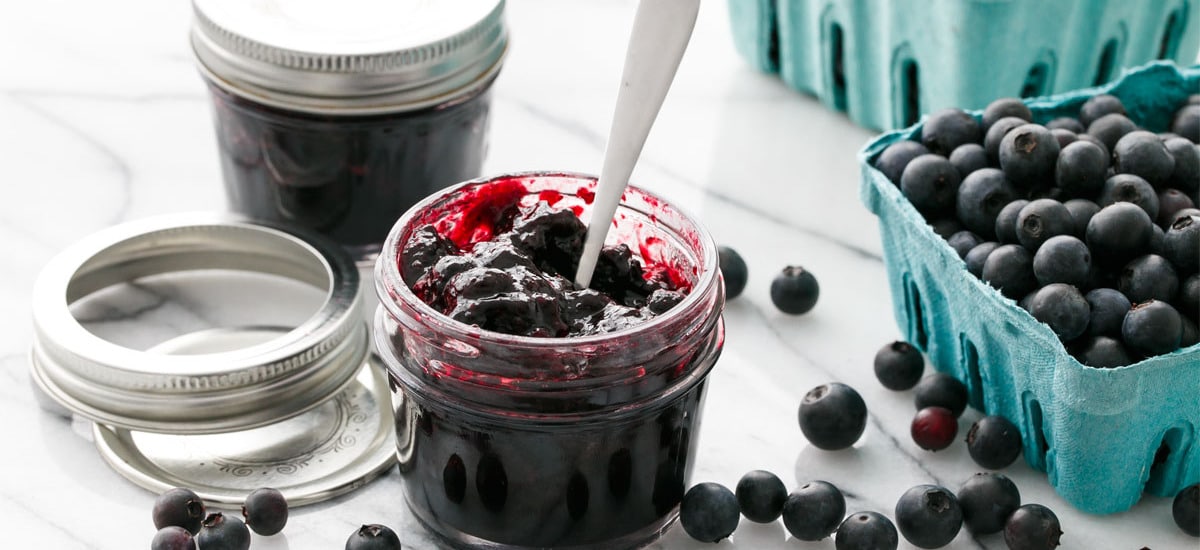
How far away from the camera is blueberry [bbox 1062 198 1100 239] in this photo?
4.55 feet

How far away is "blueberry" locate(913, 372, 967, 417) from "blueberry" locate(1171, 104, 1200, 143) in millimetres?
378

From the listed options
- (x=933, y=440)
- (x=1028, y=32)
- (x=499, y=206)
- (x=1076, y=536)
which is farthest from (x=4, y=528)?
(x=1028, y=32)

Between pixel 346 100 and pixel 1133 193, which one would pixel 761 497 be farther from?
pixel 346 100

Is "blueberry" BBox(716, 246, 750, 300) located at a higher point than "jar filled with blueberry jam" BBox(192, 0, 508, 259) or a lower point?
lower

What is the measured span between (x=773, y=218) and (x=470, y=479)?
70 cm

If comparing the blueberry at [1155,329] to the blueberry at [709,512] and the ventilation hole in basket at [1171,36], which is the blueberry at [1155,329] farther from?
the ventilation hole in basket at [1171,36]

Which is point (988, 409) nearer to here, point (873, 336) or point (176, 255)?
A: point (873, 336)

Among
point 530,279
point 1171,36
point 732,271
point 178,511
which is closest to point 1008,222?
point 732,271

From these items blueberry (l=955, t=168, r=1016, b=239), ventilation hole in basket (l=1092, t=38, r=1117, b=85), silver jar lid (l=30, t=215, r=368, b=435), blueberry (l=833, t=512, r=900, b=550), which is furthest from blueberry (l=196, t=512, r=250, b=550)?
ventilation hole in basket (l=1092, t=38, r=1117, b=85)

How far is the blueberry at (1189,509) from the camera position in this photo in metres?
1.34

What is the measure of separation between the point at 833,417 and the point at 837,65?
Result: 70 cm

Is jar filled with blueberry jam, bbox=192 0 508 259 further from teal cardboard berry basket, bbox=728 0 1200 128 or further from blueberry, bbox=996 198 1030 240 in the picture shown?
blueberry, bbox=996 198 1030 240

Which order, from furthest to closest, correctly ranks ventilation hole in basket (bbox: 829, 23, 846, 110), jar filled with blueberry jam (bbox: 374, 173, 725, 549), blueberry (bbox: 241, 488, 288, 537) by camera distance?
ventilation hole in basket (bbox: 829, 23, 846, 110)
blueberry (bbox: 241, 488, 288, 537)
jar filled with blueberry jam (bbox: 374, 173, 725, 549)

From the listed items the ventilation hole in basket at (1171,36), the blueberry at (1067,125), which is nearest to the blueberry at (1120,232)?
the blueberry at (1067,125)
